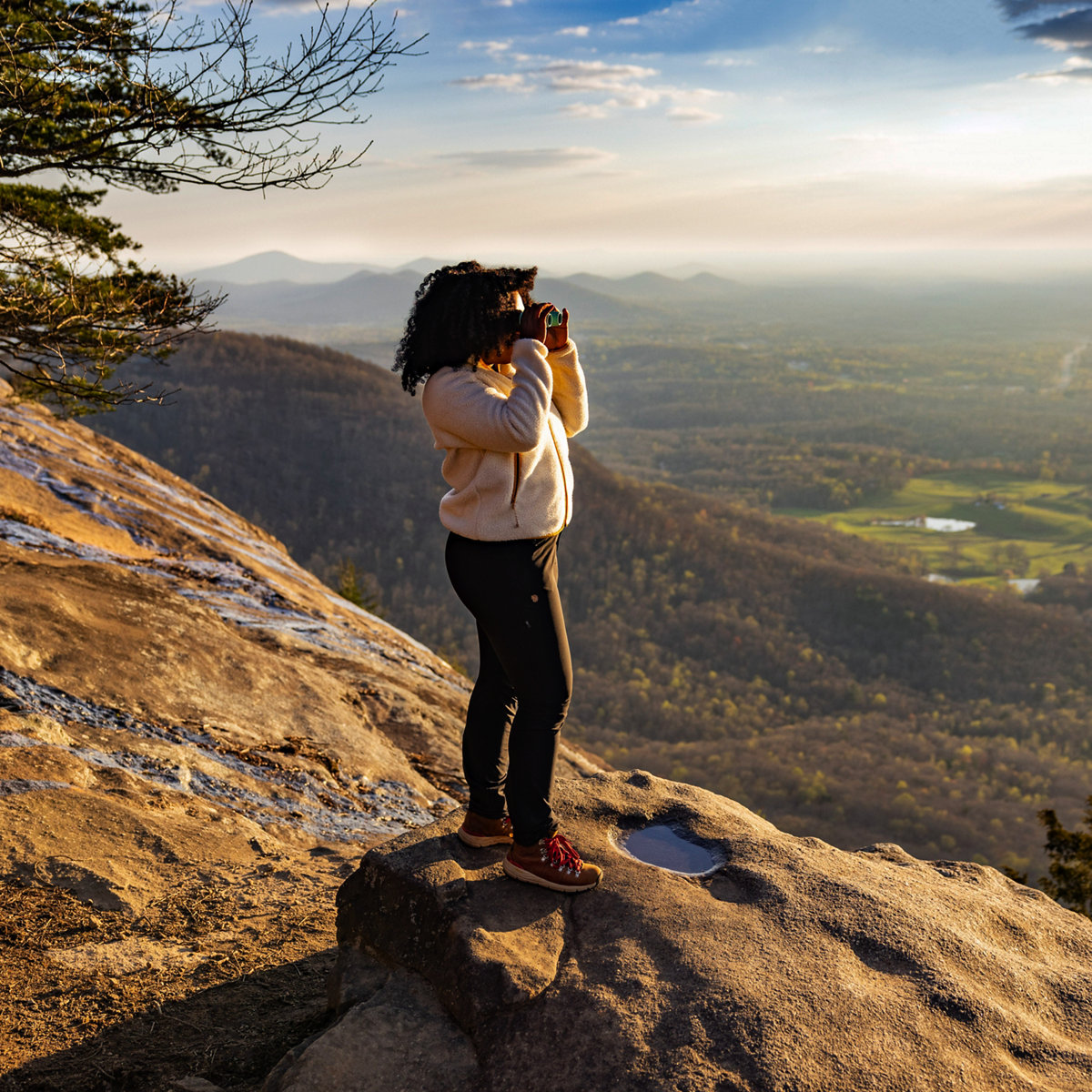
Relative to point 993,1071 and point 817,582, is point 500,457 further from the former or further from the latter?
point 817,582

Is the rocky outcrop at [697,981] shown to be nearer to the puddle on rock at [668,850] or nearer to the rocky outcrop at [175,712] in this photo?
the puddle on rock at [668,850]

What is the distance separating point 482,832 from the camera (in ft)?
14.2

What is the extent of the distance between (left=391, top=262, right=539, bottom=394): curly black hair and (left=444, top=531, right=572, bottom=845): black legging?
2.65 ft

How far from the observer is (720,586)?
78688mm

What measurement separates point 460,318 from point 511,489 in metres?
0.77

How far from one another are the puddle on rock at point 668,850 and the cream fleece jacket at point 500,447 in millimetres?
1972

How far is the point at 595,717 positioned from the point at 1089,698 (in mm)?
45280

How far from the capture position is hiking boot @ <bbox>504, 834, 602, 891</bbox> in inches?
156

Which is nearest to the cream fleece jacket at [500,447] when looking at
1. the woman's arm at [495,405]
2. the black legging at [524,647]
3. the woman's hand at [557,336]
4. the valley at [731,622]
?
the woman's arm at [495,405]

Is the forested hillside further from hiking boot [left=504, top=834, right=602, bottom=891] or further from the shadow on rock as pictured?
hiking boot [left=504, top=834, right=602, bottom=891]

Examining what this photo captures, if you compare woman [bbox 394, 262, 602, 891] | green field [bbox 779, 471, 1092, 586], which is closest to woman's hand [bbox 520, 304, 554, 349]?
woman [bbox 394, 262, 602, 891]

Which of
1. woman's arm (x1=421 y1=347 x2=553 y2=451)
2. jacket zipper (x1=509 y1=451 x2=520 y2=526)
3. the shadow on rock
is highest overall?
woman's arm (x1=421 y1=347 x2=553 y2=451)

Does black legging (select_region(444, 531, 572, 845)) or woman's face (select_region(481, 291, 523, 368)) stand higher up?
woman's face (select_region(481, 291, 523, 368))

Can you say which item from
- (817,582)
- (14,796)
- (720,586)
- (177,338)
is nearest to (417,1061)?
(14,796)
